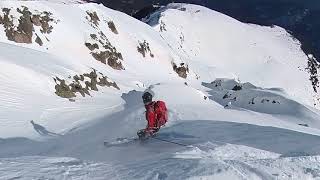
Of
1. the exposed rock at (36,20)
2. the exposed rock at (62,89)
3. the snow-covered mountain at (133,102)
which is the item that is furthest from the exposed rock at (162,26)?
the exposed rock at (62,89)

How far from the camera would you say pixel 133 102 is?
1211 inches

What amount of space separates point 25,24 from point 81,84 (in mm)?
10218

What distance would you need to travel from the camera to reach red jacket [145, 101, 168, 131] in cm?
1549

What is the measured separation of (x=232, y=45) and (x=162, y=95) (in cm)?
5785

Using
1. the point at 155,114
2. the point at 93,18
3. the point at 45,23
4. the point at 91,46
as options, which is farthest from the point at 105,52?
the point at 155,114

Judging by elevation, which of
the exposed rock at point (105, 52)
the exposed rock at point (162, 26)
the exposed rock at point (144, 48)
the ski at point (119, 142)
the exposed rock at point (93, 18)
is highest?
the exposed rock at point (162, 26)

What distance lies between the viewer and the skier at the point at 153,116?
50.8 ft

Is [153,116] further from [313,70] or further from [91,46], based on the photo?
[313,70]

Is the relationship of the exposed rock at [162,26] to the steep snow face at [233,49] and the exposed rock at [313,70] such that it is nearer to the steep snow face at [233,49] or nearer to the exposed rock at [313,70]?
the steep snow face at [233,49]

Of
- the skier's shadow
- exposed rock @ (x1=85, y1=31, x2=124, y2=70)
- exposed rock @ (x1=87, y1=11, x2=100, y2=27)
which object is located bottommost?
the skier's shadow

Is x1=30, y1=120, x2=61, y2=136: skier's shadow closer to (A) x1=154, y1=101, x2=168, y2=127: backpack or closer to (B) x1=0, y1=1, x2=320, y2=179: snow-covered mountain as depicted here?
(B) x1=0, y1=1, x2=320, y2=179: snow-covered mountain

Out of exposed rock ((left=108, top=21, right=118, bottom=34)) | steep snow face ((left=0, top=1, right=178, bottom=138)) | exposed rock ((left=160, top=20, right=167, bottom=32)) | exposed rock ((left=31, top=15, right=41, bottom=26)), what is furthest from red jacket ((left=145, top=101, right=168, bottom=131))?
exposed rock ((left=160, top=20, right=167, bottom=32))

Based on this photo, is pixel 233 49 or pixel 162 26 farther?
pixel 233 49

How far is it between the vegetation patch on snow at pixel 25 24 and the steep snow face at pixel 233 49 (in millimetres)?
26596
